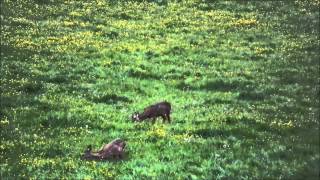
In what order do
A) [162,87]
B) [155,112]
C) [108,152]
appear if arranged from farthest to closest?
[162,87]
[155,112]
[108,152]

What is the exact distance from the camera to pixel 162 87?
85.8 feet

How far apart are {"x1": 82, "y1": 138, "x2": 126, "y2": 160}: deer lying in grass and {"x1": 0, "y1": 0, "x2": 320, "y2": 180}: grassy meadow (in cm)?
25

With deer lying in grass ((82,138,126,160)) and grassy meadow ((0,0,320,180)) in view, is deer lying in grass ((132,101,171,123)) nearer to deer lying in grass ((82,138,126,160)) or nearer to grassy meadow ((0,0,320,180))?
grassy meadow ((0,0,320,180))

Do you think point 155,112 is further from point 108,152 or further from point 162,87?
point 162,87

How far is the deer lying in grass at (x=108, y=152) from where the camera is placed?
1595 cm

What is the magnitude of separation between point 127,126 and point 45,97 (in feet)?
18.3

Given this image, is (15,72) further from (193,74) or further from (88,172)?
(88,172)

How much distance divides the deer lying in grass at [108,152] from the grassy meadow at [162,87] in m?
0.25

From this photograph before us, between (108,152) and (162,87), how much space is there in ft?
34.7

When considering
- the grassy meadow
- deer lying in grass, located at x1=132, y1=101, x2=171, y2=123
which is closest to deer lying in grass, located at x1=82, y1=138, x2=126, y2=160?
the grassy meadow

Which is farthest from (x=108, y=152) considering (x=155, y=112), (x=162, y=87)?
(x=162, y=87)

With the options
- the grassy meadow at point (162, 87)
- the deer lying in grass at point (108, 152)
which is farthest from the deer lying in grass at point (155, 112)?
the deer lying in grass at point (108, 152)

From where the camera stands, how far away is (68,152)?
55.4ft

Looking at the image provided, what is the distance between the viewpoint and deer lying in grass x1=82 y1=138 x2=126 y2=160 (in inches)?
628
